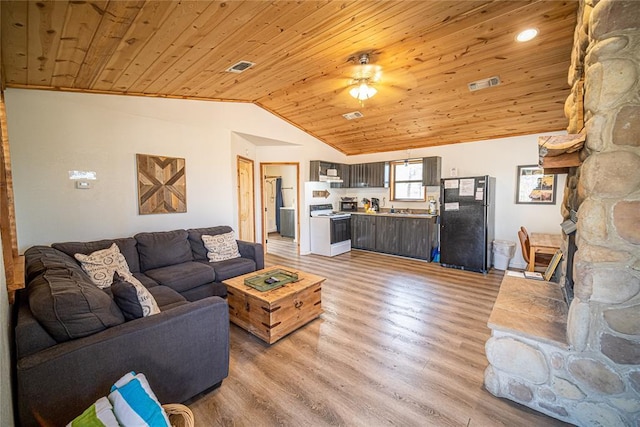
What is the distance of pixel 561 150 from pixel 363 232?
469cm

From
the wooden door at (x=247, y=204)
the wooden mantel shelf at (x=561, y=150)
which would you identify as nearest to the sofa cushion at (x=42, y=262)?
the wooden door at (x=247, y=204)

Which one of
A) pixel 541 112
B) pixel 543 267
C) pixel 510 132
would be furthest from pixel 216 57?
pixel 543 267

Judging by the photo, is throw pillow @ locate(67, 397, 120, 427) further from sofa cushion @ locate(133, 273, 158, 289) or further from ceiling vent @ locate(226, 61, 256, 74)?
ceiling vent @ locate(226, 61, 256, 74)

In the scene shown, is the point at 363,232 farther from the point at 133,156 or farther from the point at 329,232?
the point at 133,156

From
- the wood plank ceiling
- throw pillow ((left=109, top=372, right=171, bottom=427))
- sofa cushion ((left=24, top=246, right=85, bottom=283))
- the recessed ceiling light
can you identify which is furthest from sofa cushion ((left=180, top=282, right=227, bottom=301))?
the recessed ceiling light

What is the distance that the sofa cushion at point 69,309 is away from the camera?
52.6 inches

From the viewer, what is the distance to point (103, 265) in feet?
8.86

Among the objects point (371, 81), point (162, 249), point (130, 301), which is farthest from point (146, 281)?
point (371, 81)

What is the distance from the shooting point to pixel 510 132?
4559mm

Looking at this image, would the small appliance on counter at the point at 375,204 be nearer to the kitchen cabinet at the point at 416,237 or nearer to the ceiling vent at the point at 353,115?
the kitchen cabinet at the point at 416,237

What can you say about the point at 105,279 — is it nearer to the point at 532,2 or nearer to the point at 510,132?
the point at 532,2

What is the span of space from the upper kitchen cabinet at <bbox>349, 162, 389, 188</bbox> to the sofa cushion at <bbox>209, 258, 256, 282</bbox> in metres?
3.58

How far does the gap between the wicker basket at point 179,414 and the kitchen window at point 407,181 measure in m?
5.46

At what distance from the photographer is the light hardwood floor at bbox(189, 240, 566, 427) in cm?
168
